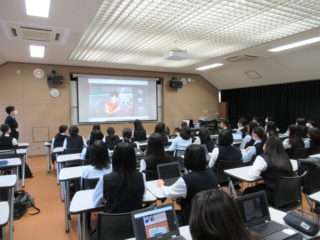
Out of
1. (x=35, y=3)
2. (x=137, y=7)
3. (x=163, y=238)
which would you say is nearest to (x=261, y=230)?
(x=163, y=238)

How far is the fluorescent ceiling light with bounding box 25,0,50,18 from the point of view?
9.71 ft

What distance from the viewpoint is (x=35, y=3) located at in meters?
2.99

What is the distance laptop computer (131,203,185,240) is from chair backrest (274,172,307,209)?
1.31 metres

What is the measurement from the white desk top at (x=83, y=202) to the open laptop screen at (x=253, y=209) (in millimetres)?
807

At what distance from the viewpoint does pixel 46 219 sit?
311 cm

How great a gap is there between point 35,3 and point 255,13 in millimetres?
3227

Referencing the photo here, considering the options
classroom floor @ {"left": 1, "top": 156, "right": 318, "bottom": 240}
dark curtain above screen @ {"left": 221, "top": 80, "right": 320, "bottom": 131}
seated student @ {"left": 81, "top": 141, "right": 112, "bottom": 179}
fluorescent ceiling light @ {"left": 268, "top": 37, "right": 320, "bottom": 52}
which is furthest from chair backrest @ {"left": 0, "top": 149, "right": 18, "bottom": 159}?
dark curtain above screen @ {"left": 221, "top": 80, "right": 320, "bottom": 131}

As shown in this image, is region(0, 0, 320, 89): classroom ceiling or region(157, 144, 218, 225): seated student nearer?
region(157, 144, 218, 225): seated student

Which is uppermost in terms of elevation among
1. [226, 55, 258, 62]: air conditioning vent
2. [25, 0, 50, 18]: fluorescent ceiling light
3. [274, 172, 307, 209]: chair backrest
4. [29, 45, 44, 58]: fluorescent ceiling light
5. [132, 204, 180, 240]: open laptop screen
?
[226, 55, 258, 62]: air conditioning vent

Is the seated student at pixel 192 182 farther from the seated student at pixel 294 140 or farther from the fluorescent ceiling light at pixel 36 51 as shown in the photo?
the fluorescent ceiling light at pixel 36 51

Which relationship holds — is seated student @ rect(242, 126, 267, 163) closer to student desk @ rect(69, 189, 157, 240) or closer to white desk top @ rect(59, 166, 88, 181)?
student desk @ rect(69, 189, 157, 240)

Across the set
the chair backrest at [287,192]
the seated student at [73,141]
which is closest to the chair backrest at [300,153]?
the chair backrest at [287,192]

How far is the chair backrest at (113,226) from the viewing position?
59.1 inches

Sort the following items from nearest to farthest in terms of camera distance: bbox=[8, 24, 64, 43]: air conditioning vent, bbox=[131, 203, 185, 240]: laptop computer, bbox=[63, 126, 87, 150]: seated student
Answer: bbox=[131, 203, 185, 240]: laptop computer → bbox=[8, 24, 64, 43]: air conditioning vent → bbox=[63, 126, 87, 150]: seated student
